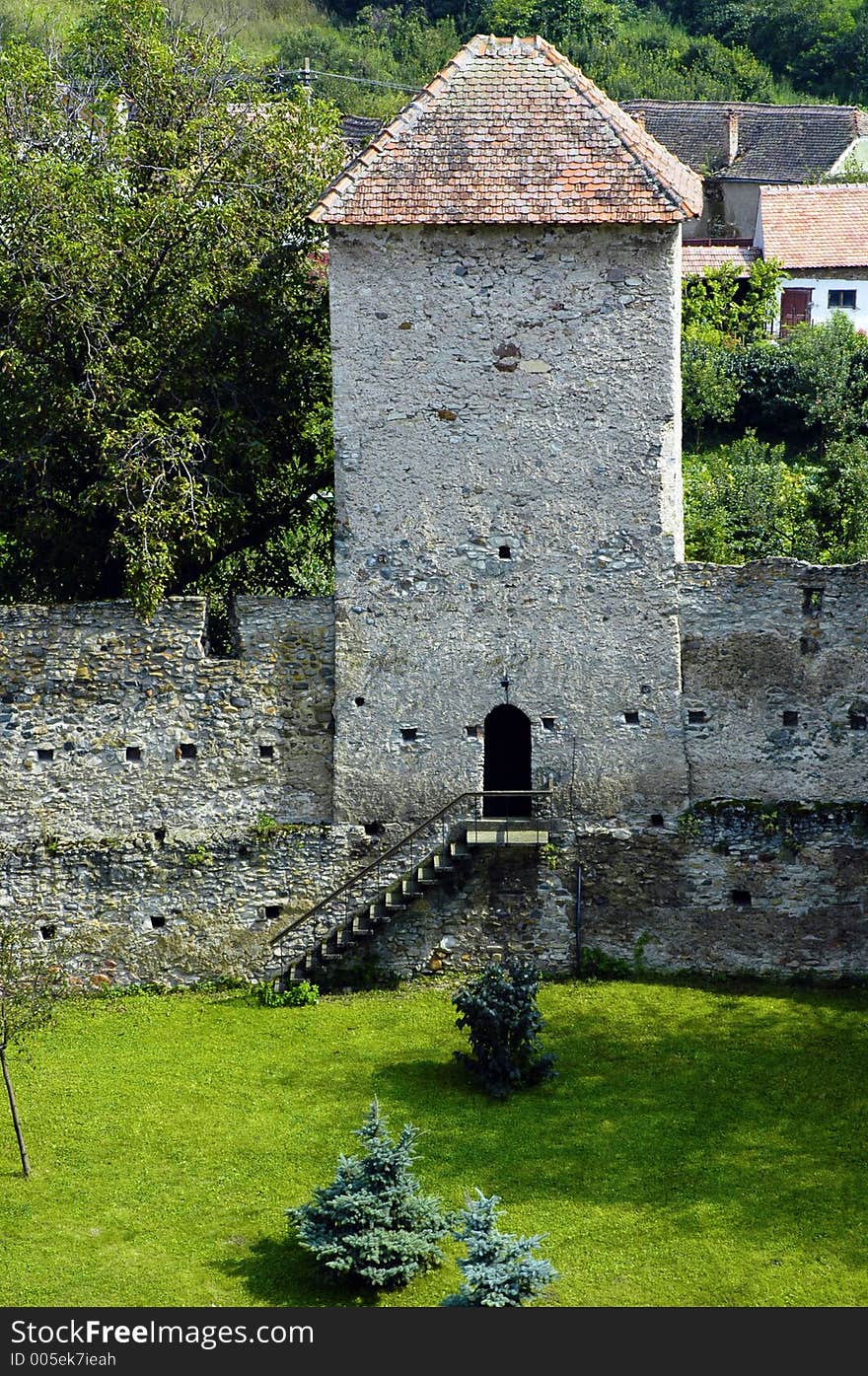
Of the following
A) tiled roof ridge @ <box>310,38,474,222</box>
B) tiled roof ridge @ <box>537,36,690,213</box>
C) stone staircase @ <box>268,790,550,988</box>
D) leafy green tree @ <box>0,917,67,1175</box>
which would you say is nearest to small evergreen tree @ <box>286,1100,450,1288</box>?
leafy green tree @ <box>0,917,67,1175</box>

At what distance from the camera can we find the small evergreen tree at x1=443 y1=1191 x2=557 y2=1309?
2098cm

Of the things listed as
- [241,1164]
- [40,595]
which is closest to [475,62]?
[40,595]

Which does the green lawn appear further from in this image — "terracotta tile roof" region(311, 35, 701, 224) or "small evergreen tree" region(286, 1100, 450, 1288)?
"terracotta tile roof" region(311, 35, 701, 224)

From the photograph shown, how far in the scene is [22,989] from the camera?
28594 mm

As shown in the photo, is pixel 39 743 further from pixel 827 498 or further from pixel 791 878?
pixel 827 498

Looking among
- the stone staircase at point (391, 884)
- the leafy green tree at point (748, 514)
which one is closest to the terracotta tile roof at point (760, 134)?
the leafy green tree at point (748, 514)

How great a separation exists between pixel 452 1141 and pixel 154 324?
13069 millimetres

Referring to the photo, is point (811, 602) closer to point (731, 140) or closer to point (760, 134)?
point (731, 140)

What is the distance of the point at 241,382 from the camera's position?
103ft

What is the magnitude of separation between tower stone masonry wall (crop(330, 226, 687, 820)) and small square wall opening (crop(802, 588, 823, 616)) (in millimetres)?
1875

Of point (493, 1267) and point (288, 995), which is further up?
point (288, 995)

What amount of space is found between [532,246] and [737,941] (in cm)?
1044

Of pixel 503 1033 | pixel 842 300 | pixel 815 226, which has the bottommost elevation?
pixel 503 1033

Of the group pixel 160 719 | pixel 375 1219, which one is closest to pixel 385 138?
pixel 160 719
